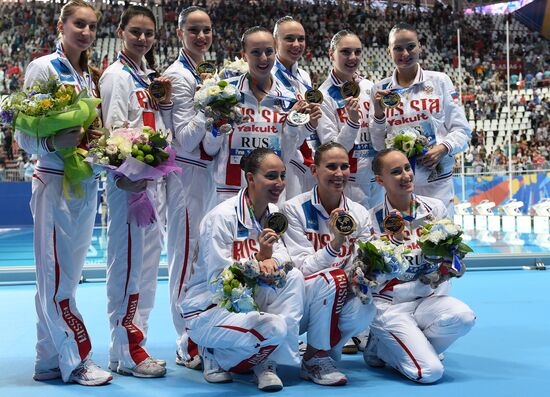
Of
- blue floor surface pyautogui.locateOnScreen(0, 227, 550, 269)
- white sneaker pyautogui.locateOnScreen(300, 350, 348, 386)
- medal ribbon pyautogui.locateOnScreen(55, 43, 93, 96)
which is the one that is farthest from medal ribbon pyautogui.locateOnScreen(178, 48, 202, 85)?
blue floor surface pyautogui.locateOnScreen(0, 227, 550, 269)

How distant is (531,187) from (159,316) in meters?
8.78

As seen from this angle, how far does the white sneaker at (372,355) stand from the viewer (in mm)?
4141

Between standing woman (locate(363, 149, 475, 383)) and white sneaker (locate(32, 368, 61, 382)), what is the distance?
5.82 feet

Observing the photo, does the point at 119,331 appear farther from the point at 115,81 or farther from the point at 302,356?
the point at 115,81

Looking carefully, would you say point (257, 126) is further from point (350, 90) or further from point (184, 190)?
point (350, 90)

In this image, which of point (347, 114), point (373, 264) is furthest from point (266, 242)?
point (347, 114)

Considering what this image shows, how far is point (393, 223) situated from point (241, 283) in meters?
1.04

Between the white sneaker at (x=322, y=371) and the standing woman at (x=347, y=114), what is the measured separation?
1291 millimetres

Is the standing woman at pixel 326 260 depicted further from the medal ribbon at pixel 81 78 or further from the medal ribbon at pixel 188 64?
the medal ribbon at pixel 81 78

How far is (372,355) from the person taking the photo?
4180 millimetres

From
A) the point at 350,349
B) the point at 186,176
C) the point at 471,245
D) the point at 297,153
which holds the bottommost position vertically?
the point at 471,245

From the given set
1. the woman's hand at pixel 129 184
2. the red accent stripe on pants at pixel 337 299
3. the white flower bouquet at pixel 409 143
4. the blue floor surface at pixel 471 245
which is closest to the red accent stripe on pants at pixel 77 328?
the woman's hand at pixel 129 184

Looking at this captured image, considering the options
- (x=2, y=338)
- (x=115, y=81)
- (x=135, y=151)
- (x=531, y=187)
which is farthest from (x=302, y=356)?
(x=531, y=187)

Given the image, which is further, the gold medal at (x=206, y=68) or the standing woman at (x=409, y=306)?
the gold medal at (x=206, y=68)
